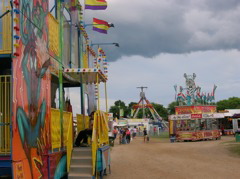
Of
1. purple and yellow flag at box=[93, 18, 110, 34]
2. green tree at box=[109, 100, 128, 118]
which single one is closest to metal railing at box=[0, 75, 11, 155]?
purple and yellow flag at box=[93, 18, 110, 34]

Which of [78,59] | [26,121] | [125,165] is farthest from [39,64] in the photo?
[125,165]

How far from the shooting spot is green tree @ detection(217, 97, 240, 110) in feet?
294

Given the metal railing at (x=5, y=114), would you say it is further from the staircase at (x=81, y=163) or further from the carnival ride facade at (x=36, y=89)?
the staircase at (x=81, y=163)

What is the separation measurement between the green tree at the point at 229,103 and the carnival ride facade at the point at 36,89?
8268 centimetres

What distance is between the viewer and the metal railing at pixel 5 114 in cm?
741

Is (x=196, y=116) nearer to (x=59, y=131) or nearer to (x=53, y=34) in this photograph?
(x=59, y=131)

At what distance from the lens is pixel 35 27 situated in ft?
27.3

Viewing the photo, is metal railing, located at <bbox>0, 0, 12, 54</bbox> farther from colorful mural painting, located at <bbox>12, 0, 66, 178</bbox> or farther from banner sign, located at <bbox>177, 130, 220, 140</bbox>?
banner sign, located at <bbox>177, 130, 220, 140</bbox>

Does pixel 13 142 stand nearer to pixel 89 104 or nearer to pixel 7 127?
pixel 7 127

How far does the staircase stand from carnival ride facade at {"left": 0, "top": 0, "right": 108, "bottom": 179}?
0.59ft

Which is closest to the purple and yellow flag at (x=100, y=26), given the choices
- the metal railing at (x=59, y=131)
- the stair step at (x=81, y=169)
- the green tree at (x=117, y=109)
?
the metal railing at (x=59, y=131)

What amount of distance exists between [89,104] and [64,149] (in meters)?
5.04

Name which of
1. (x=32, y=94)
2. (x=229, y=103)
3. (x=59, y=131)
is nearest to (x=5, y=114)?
(x=32, y=94)

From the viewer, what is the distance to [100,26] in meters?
14.5
